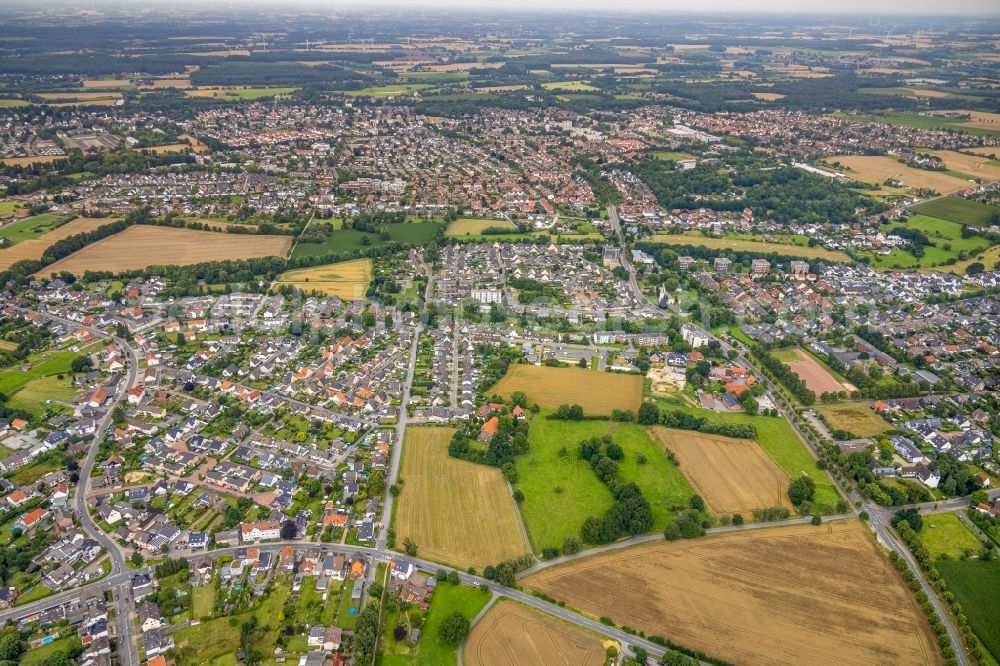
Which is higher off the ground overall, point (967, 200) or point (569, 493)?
point (967, 200)

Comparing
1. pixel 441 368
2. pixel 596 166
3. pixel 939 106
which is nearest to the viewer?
pixel 441 368

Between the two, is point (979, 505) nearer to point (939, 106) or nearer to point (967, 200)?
point (967, 200)

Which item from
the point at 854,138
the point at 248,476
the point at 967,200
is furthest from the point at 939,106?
the point at 248,476

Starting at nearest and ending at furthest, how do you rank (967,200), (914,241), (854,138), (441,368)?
(441,368) → (914,241) → (967,200) → (854,138)


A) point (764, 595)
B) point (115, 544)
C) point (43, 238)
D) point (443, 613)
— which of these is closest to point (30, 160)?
point (43, 238)

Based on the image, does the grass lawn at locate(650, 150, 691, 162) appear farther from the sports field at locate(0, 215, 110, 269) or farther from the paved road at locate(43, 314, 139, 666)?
the paved road at locate(43, 314, 139, 666)

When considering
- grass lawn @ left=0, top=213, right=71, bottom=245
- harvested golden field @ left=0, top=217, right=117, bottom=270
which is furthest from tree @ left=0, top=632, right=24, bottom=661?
grass lawn @ left=0, top=213, right=71, bottom=245
